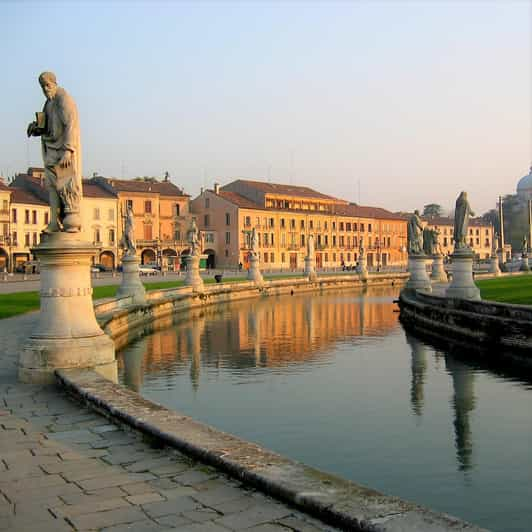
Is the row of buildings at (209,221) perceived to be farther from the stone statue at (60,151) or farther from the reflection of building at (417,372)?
the stone statue at (60,151)

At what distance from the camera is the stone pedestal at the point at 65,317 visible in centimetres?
990

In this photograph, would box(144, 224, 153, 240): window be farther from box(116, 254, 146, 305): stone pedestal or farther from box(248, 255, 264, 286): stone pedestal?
box(116, 254, 146, 305): stone pedestal

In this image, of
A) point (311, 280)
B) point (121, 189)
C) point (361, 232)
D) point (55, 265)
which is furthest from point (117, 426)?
point (361, 232)

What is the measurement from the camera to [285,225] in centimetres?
9619

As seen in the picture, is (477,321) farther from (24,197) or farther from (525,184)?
(525,184)

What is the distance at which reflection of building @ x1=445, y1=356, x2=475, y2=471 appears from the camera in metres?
9.27

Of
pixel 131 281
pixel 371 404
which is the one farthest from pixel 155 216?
pixel 371 404

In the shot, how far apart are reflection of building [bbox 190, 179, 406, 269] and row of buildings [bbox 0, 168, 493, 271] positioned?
0.46 ft

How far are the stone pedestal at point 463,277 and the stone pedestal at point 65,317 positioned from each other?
54.8ft

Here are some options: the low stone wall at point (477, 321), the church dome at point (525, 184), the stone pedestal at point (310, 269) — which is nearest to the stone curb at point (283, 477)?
the low stone wall at point (477, 321)

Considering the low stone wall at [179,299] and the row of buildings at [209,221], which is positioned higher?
the row of buildings at [209,221]

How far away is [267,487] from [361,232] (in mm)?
105806

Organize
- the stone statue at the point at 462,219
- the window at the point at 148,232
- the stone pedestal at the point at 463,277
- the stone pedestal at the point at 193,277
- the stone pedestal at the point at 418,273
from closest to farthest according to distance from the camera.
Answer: the stone pedestal at the point at 463,277, the stone statue at the point at 462,219, the stone pedestal at the point at 418,273, the stone pedestal at the point at 193,277, the window at the point at 148,232

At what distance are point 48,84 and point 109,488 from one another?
6.88m
